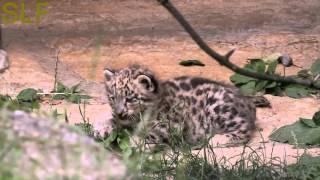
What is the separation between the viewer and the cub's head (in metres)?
8.90

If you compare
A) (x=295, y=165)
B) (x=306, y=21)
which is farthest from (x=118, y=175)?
(x=306, y=21)

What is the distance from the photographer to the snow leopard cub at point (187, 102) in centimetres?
891

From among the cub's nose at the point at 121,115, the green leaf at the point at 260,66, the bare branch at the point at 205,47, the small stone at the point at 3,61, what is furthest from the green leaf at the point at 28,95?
the bare branch at the point at 205,47

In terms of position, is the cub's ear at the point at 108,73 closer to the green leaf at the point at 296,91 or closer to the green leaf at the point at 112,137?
the green leaf at the point at 112,137

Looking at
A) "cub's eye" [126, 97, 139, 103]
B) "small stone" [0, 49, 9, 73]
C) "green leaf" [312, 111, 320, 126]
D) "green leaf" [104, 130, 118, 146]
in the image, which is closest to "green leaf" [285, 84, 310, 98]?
"green leaf" [312, 111, 320, 126]

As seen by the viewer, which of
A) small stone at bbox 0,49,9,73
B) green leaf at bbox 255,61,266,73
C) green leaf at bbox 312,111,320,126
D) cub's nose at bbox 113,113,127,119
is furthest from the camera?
small stone at bbox 0,49,9,73

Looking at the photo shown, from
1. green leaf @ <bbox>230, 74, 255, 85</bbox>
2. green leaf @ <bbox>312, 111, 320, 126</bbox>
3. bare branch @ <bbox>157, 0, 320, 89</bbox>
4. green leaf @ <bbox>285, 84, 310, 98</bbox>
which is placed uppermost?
bare branch @ <bbox>157, 0, 320, 89</bbox>

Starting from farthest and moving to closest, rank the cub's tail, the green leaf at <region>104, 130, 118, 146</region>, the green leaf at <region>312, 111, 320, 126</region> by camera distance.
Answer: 1. the cub's tail
2. the green leaf at <region>312, 111, 320, 126</region>
3. the green leaf at <region>104, 130, 118, 146</region>

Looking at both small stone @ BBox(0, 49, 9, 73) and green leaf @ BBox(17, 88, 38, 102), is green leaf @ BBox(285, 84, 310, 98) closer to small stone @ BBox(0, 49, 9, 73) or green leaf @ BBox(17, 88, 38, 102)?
green leaf @ BBox(17, 88, 38, 102)

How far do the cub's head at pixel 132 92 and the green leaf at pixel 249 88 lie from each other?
4.14 ft

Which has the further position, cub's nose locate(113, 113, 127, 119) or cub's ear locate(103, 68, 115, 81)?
cub's ear locate(103, 68, 115, 81)

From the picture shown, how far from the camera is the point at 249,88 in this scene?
10.2m

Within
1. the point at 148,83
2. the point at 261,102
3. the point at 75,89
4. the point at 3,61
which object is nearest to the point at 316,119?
the point at 261,102

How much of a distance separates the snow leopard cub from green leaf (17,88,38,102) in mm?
849
